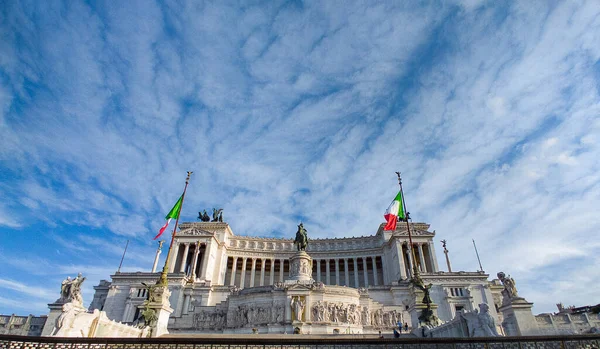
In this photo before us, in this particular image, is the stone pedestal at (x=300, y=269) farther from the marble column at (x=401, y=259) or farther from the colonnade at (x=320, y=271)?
the colonnade at (x=320, y=271)

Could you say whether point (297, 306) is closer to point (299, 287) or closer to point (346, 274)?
point (299, 287)

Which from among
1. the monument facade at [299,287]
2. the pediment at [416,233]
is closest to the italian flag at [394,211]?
the monument facade at [299,287]

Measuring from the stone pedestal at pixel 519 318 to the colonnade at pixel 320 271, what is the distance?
45193mm

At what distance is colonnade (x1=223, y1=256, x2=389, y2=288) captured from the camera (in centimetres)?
6919

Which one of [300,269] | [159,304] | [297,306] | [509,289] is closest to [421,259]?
[300,269]

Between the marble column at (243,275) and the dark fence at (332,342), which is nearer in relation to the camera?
the dark fence at (332,342)

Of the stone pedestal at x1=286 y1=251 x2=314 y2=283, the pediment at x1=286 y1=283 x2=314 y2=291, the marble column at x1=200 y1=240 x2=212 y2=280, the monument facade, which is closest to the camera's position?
the monument facade

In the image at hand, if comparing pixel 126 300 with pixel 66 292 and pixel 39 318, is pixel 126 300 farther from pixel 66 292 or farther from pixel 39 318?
pixel 66 292

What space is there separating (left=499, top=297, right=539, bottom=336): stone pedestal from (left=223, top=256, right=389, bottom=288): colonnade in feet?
148

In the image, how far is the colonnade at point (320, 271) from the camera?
69188mm

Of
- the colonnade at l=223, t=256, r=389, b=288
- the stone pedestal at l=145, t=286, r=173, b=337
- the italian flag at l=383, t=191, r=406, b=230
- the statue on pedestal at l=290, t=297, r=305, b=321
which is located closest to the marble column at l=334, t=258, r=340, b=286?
the colonnade at l=223, t=256, r=389, b=288

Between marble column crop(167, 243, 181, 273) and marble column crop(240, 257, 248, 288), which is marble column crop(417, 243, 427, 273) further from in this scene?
marble column crop(167, 243, 181, 273)

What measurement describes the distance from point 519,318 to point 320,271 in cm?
5278

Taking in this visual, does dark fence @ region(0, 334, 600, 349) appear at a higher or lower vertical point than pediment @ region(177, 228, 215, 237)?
lower
